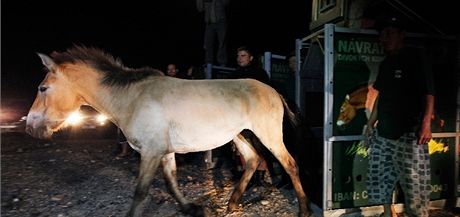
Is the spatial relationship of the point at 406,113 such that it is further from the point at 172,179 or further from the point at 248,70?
the point at 172,179

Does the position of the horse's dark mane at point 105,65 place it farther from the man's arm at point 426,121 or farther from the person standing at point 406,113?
the man's arm at point 426,121

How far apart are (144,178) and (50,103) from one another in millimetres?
1383

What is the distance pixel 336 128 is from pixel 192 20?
1501 cm

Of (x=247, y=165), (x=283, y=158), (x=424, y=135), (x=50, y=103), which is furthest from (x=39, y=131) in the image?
(x=424, y=135)

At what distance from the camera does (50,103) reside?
3.88 m

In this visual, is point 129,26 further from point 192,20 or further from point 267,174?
point 267,174

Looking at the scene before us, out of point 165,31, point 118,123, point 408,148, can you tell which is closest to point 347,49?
point 408,148

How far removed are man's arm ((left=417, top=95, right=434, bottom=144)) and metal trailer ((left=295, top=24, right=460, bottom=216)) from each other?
824mm

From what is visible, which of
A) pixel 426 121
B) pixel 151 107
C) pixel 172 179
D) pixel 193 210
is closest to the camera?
pixel 426 121

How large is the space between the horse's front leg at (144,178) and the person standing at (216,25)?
199 inches

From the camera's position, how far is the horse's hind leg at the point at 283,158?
13.9 ft

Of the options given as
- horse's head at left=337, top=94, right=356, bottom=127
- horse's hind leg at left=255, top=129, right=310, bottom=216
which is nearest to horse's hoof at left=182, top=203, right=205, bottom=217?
horse's hind leg at left=255, top=129, right=310, bottom=216

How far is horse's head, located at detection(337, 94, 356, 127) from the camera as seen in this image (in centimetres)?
398

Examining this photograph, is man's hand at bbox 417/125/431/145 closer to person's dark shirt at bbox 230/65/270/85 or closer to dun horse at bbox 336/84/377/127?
dun horse at bbox 336/84/377/127
